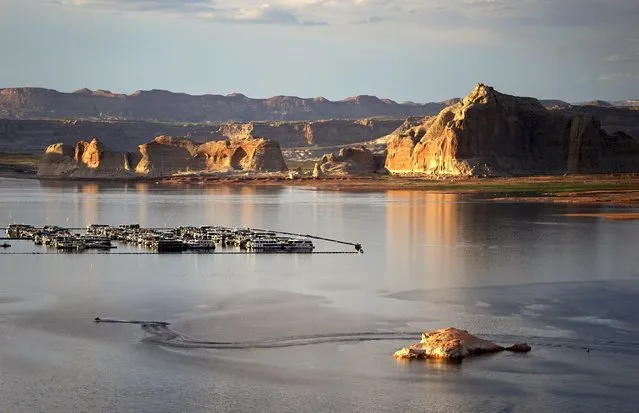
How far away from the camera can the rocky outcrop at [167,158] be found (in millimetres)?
165125

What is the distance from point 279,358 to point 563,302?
520 inches

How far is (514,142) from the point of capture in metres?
134

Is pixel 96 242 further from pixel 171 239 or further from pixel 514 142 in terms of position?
pixel 514 142

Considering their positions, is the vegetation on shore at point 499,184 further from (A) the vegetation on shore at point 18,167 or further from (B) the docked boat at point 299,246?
Answer: (B) the docked boat at point 299,246

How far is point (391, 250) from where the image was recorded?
54.1m

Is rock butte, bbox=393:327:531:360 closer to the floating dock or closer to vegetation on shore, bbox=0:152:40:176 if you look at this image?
the floating dock

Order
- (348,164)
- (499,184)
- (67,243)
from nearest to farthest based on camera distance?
(67,243), (499,184), (348,164)

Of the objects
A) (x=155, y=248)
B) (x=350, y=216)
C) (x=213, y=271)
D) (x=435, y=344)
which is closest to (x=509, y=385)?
(x=435, y=344)

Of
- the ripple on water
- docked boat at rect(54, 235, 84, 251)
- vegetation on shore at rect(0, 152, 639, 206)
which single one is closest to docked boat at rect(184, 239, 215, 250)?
docked boat at rect(54, 235, 84, 251)

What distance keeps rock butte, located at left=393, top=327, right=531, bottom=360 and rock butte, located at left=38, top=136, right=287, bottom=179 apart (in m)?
132

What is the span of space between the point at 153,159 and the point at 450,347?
142 metres

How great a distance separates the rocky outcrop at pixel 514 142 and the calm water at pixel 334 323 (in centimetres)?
6945

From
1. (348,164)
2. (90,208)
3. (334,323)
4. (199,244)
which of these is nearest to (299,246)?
(199,244)

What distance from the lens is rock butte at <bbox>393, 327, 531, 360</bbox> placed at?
27531 mm
